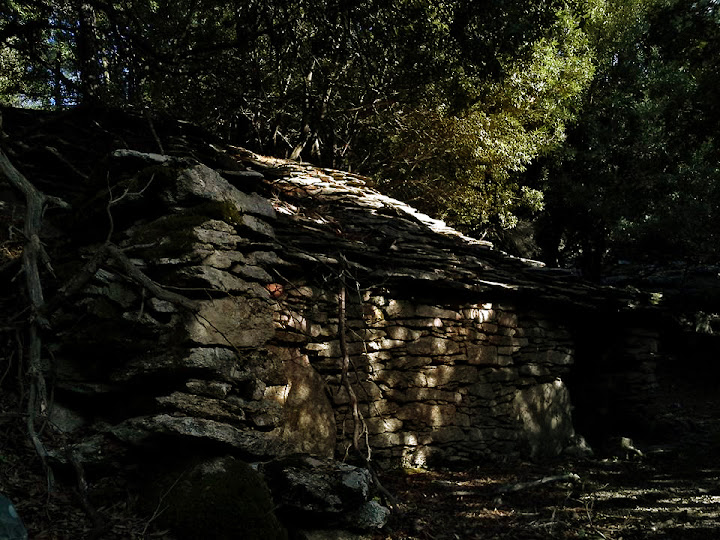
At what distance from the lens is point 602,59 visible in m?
16.0

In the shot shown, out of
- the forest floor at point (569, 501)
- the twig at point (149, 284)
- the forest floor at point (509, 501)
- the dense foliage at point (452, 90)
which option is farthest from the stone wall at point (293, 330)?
the dense foliage at point (452, 90)

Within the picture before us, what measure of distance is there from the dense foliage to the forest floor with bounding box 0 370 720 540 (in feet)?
12.1

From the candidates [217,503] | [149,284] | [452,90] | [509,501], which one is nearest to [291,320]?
Answer: [149,284]

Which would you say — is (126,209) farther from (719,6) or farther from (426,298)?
(719,6)

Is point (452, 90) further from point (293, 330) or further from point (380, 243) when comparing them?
point (293, 330)

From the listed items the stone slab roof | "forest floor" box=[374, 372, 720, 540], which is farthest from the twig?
"forest floor" box=[374, 372, 720, 540]

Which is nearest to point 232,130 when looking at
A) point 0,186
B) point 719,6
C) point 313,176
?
point 313,176

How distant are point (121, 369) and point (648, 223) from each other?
500 inches

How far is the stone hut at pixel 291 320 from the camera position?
12.9ft

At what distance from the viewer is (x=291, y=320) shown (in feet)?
17.2

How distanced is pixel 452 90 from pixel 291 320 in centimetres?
337

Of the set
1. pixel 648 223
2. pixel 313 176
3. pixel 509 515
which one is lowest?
pixel 509 515

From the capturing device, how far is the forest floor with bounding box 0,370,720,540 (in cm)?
312

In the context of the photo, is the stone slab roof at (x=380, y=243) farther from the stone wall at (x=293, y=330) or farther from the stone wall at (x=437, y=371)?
the stone wall at (x=437, y=371)
